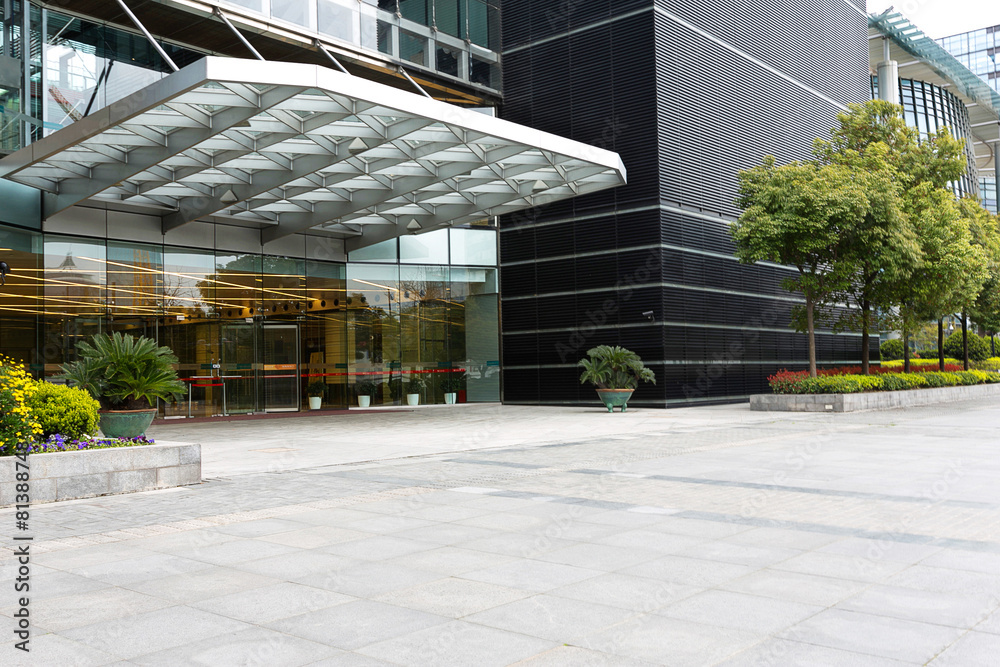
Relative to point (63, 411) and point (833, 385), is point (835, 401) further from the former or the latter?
point (63, 411)

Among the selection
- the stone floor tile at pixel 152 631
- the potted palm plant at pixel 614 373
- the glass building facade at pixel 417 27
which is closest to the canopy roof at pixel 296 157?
the potted palm plant at pixel 614 373

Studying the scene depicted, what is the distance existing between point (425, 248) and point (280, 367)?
22.2 feet

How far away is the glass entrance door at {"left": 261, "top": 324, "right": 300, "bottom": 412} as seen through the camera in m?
25.8

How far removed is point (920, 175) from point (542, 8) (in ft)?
47.0

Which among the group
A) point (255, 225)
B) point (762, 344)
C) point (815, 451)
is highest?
point (255, 225)

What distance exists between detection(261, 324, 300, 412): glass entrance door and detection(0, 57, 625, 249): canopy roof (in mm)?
2983

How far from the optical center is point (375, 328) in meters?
28.4

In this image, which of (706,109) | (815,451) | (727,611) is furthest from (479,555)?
(706,109)

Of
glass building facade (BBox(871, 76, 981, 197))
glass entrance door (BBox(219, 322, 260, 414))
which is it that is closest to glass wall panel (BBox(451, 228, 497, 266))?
glass entrance door (BBox(219, 322, 260, 414))

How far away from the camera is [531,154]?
20.3 metres

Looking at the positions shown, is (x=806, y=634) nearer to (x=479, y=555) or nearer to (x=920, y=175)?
(x=479, y=555)

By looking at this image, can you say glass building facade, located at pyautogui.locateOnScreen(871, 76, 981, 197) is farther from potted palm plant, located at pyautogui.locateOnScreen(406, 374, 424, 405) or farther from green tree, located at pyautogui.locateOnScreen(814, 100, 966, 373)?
potted palm plant, located at pyautogui.locateOnScreen(406, 374, 424, 405)

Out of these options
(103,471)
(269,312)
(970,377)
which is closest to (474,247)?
(269,312)

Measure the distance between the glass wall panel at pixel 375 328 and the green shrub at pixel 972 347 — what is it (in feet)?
100
